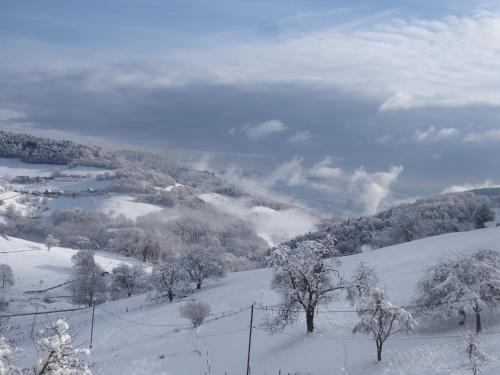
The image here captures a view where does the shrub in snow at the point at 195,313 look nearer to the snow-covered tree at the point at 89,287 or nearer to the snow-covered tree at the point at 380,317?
the snow-covered tree at the point at 380,317

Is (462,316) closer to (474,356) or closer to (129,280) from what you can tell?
(474,356)

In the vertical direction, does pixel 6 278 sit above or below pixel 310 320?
below

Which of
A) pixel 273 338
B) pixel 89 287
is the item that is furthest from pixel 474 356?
pixel 89 287

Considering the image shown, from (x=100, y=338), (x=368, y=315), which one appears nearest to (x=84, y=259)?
(x=100, y=338)

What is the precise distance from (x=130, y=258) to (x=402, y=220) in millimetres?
104173

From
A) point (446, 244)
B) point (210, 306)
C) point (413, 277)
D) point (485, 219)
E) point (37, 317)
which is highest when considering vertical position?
point (485, 219)

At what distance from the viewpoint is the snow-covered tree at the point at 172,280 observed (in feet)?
291

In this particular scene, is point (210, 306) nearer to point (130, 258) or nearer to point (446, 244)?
point (446, 244)

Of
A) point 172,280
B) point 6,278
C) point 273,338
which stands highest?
point 172,280

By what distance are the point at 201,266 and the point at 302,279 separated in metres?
46.5

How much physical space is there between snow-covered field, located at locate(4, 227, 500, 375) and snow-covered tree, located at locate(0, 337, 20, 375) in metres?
13.8

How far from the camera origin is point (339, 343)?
47.5 meters

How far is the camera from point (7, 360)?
631 inches

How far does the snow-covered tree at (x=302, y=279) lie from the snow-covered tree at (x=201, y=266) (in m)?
43.3
